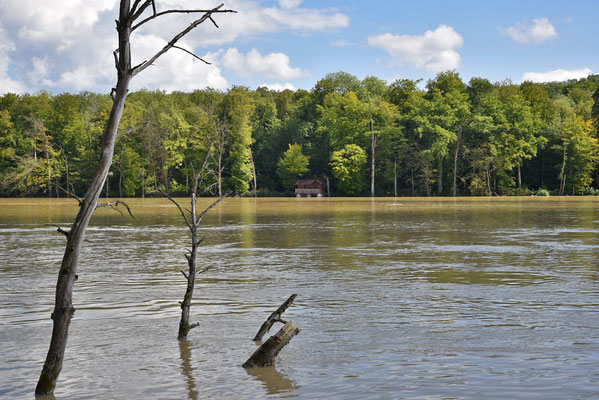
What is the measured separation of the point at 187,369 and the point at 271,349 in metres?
1.02

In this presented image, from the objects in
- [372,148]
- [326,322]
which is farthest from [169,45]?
[372,148]

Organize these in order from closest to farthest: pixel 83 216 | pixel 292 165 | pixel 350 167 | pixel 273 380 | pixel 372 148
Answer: pixel 83 216, pixel 273 380, pixel 372 148, pixel 350 167, pixel 292 165

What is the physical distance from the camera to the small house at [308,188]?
103938 mm

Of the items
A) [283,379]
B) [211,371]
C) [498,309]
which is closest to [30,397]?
[211,371]

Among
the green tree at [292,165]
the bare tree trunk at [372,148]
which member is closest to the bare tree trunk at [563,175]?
the bare tree trunk at [372,148]

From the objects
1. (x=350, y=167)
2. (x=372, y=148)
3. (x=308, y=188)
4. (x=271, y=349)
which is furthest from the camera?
(x=308, y=188)

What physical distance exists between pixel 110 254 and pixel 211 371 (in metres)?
13.9

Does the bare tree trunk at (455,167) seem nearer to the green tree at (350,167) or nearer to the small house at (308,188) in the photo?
the green tree at (350,167)

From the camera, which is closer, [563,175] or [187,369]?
[187,369]

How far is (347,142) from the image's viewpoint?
106938 millimetres

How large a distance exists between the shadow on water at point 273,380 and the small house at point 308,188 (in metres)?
95.4

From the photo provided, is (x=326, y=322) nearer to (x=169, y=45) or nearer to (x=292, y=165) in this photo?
(x=169, y=45)

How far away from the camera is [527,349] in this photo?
9031 millimetres

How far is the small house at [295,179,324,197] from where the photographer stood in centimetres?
10394
